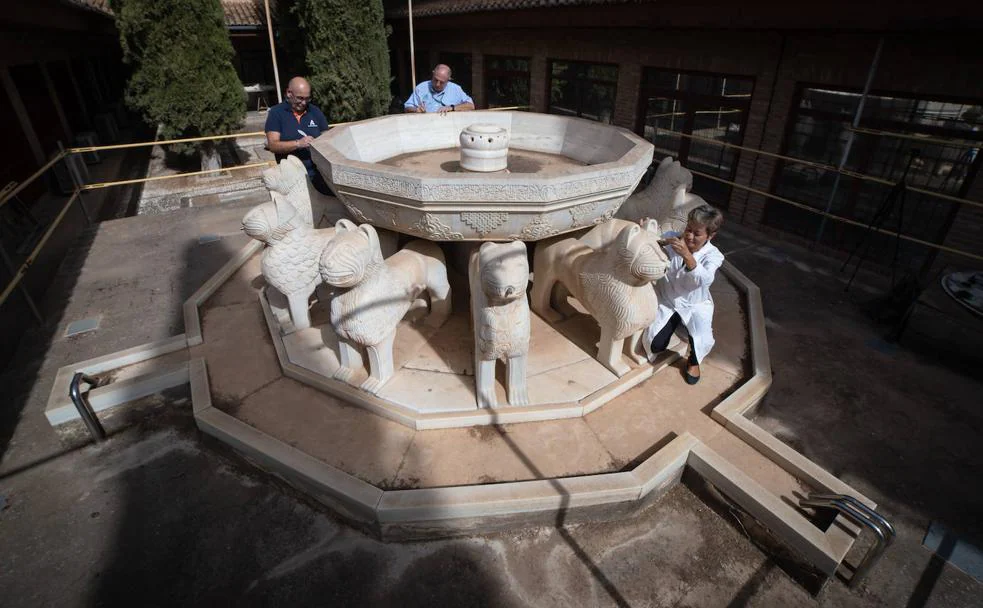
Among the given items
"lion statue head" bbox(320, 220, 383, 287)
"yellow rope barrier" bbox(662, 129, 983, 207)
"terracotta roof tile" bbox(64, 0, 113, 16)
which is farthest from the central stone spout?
"terracotta roof tile" bbox(64, 0, 113, 16)

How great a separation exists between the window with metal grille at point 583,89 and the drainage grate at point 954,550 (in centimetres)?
819

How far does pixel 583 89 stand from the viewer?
33.5 ft

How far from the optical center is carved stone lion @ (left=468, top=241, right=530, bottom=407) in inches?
113

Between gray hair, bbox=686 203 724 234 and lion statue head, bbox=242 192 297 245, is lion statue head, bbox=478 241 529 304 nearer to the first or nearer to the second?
gray hair, bbox=686 203 724 234

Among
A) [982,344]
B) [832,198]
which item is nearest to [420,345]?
[982,344]

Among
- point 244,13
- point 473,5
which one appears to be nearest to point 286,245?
point 473,5

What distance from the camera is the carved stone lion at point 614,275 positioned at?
3.11 meters

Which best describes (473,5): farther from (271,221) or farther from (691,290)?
(691,290)

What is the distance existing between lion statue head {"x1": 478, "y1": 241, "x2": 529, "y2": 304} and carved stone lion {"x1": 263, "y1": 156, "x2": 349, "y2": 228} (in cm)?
230

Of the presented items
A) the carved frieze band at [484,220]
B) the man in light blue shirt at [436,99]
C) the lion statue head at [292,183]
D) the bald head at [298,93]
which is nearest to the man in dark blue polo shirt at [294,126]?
the bald head at [298,93]

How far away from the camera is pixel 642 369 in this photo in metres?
3.79

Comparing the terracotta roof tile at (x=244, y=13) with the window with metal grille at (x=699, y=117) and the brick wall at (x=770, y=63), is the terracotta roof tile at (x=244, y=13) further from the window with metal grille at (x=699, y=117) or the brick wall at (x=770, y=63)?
the window with metal grille at (x=699, y=117)

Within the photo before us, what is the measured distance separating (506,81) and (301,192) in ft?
32.2

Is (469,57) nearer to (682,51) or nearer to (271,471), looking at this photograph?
(682,51)
